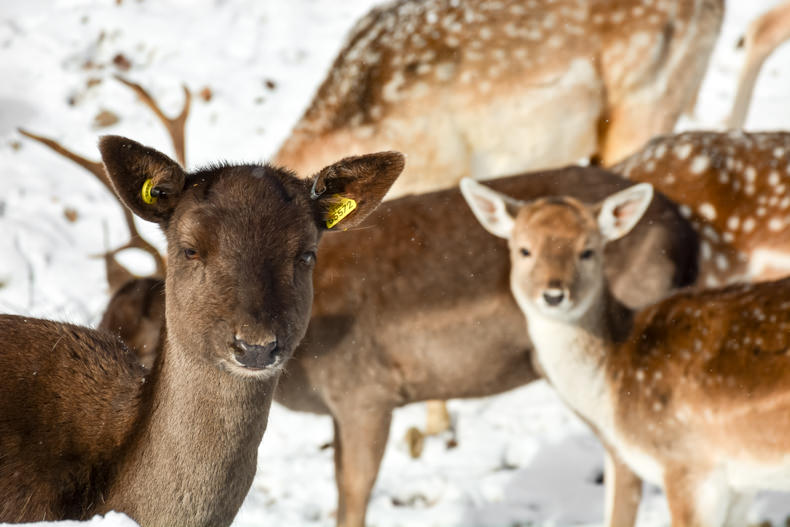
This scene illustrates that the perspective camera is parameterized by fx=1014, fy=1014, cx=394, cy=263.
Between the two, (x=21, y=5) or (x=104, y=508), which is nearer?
(x=104, y=508)

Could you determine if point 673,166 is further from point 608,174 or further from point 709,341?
point 709,341

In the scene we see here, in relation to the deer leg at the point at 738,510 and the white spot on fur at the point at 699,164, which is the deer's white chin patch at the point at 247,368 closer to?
the deer leg at the point at 738,510

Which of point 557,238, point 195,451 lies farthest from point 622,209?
point 195,451

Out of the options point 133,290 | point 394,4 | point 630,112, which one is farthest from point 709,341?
point 394,4

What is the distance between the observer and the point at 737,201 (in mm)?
4531

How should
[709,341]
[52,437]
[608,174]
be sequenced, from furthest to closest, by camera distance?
1. [608,174]
2. [709,341]
3. [52,437]

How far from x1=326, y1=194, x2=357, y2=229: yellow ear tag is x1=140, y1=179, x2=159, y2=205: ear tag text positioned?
1.50 feet

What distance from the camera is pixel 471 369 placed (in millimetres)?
4156

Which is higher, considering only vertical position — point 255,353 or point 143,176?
point 143,176

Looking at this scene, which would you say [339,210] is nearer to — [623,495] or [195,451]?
[195,451]

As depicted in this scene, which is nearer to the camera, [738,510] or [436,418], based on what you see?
[738,510]

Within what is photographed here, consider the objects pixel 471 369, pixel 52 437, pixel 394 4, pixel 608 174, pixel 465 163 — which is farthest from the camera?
pixel 394 4

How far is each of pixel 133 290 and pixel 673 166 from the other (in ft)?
8.29

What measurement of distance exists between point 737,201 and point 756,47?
2624 millimetres
